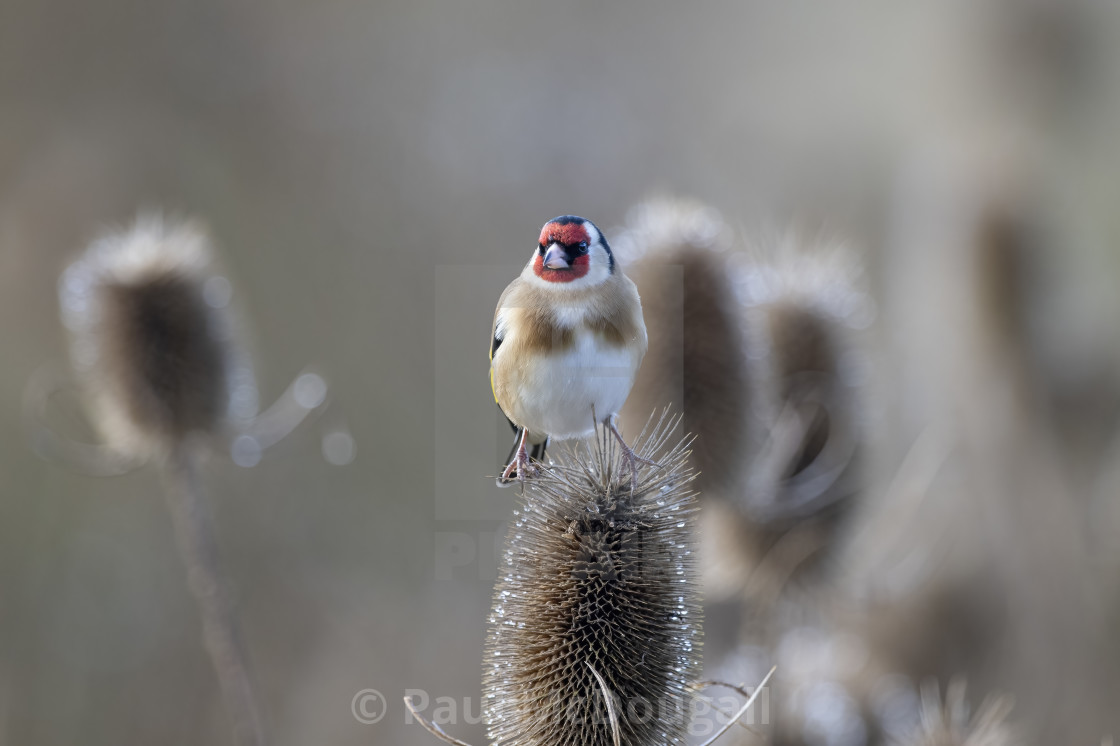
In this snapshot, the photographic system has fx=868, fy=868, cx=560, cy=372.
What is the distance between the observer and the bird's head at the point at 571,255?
2.06 metres

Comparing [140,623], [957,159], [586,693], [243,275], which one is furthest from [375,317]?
[586,693]

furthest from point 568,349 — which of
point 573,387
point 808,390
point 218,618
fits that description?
point 808,390

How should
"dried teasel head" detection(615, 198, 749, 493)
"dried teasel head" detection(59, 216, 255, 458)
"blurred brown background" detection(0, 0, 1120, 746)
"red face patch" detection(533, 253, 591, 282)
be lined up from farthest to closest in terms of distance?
"blurred brown background" detection(0, 0, 1120, 746)
"dried teasel head" detection(59, 216, 255, 458)
"dried teasel head" detection(615, 198, 749, 493)
"red face patch" detection(533, 253, 591, 282)

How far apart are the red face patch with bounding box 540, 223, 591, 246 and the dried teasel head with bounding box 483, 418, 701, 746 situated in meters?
0.52

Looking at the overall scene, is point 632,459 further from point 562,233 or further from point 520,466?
point 562,233

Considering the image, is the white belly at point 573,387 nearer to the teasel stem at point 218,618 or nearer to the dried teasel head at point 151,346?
the teasel stem at point 218,618

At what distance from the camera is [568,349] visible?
2254mm

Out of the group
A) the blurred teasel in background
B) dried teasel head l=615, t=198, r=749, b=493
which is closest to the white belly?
dried teasel head l=615, t=198, r=749, b=493

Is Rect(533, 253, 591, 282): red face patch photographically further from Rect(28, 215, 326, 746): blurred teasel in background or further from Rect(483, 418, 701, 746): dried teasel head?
Rect(28, 215, 326, 746): blurred teasel in background

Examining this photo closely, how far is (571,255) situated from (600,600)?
0.89 m

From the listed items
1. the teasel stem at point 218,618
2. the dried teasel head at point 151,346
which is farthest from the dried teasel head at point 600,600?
the dried teasel head at point 151,346

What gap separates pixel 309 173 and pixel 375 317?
153 cm

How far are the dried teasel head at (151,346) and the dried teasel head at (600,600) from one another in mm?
2659

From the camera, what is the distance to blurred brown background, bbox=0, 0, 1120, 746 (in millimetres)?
6246
